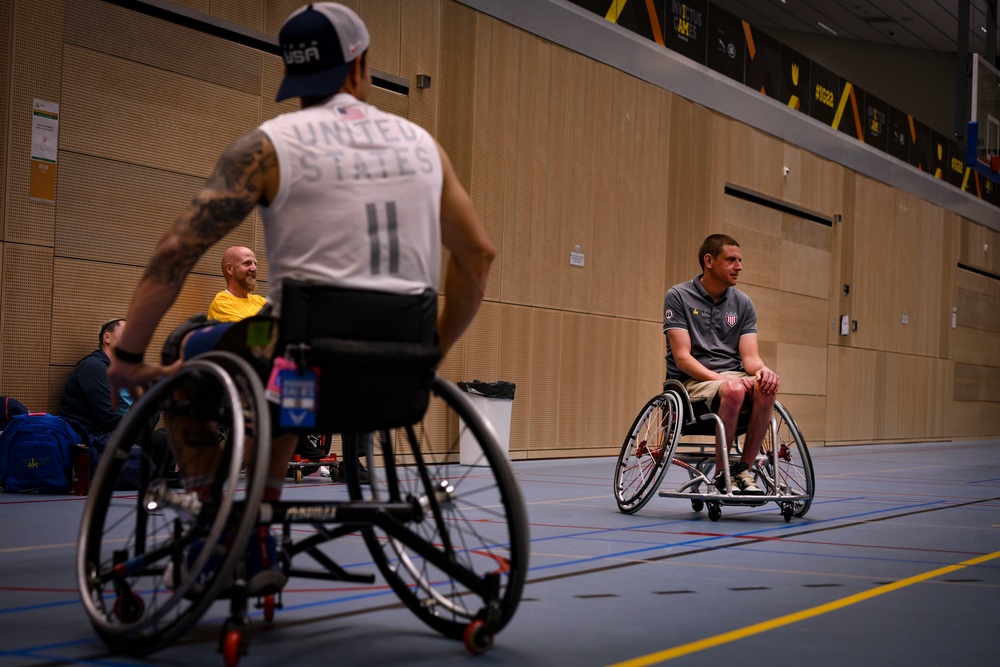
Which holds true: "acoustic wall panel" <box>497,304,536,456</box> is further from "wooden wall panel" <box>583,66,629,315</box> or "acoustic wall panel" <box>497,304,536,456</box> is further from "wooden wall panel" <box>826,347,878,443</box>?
"wooden wall panel" <box>826,347,878,443</box>

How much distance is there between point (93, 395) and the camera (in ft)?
19.7

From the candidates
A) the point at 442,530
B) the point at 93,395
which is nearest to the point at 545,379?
the point at 93,395

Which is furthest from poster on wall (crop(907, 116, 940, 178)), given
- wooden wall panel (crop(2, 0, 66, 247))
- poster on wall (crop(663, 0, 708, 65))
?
wooden wall panel (crop(2, 0, 66, 247))

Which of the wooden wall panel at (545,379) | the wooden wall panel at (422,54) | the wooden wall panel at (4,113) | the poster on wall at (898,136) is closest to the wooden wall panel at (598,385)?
the wooden wall panel at (545,379)

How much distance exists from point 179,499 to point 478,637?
62 cm

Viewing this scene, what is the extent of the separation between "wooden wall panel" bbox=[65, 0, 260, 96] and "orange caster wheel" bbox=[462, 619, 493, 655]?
512 centimetres

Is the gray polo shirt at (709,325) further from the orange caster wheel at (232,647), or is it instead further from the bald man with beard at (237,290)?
the orange caster wheel at (232,647)

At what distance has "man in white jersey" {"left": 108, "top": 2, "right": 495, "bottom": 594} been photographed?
7.17 ft

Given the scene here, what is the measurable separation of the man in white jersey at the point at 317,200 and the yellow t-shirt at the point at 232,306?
393 cm

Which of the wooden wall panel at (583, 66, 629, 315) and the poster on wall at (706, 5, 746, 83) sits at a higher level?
the poster on wall at (706, 5, 746, 83)

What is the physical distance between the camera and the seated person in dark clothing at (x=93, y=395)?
6.01 meters

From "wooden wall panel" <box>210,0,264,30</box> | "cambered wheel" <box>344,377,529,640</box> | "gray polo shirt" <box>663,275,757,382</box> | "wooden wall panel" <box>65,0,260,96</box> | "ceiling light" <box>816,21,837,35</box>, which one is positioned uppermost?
"ceiling light" <box>816,21,837,35</box>

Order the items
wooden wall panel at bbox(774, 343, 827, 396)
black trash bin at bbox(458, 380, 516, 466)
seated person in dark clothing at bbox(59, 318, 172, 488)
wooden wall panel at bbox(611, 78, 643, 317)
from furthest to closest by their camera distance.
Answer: wooden wall panel at bbox(774, 343, 827, 396) → wooden wall panel at bbox(611, 78, 643, 317) → black trash bin at bbox(458, 380, 516, 466) → seated person in dark clothing at bbox(59, 318, 172, 488)

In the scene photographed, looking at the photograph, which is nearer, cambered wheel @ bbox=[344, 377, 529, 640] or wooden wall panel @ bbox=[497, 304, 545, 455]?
cambered wheel @ bbox=[344, 377, 529, 640]
